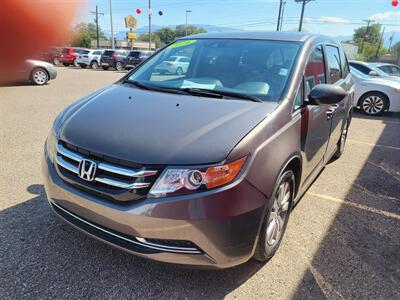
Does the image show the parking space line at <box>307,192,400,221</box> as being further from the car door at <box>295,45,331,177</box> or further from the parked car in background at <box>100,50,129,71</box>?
the parked car in background at <box>100,50,129,71</box>

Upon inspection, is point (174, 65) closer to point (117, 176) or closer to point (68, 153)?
point (68, 153)

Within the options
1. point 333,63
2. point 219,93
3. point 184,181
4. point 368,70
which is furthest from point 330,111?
point 368,70

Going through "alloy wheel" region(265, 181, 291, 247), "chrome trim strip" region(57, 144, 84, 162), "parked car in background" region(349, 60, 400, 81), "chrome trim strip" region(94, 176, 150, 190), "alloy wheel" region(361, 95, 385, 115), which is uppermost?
"chrome trim strip" region(57, 144, 84, 162)

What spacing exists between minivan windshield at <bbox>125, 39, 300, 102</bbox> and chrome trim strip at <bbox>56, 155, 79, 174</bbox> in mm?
1133

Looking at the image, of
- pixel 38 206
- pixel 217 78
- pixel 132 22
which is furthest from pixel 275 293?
pixel 132 22

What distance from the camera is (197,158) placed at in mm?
1950

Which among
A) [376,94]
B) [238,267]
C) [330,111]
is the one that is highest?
[330,111]

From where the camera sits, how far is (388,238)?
3062 millimetres

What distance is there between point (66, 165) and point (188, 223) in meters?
0.97

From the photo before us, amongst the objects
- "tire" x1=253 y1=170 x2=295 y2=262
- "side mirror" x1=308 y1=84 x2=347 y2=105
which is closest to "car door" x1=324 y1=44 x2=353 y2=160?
"side mirror" x1=308 y1=84 x2=347 y2=105

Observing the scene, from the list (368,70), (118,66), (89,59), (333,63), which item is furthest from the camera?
(89,59)

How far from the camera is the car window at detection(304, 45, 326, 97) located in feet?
9.81

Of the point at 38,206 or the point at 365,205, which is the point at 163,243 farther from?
the point at 365,205

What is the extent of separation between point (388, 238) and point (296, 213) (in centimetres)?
85
